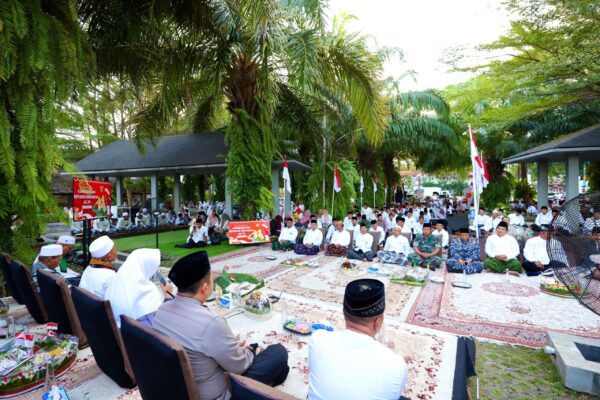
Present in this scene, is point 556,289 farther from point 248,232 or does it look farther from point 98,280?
point 248,232

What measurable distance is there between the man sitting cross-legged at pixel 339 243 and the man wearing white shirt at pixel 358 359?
7614 mm

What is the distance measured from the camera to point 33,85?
10.7ft

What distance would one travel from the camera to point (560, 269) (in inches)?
122

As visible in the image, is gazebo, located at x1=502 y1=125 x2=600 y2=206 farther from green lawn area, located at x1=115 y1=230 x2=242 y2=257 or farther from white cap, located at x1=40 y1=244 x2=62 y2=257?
white cap, located at x1=40 y1=244 x2=62 y2=257

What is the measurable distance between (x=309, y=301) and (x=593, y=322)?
4.09 m

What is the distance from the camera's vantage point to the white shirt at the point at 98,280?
12.4 ft

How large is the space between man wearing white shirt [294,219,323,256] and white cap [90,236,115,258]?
642cm

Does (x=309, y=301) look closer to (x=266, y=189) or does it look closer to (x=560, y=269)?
(x=560, y=269)

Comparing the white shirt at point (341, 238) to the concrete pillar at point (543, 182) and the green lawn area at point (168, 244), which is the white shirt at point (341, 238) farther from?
the concrete pillar at point (543, 182)

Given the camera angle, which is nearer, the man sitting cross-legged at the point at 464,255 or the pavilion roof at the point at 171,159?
the man sitting cross-legged at the point at 464,255

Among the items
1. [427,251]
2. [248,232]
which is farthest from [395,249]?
[248,232]

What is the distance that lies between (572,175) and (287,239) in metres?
10.2

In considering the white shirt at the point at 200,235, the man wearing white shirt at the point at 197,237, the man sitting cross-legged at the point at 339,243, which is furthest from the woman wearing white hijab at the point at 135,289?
the white shirt at the point at 200,235

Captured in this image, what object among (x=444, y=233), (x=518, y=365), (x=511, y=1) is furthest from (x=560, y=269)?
(x=511, y=1)
